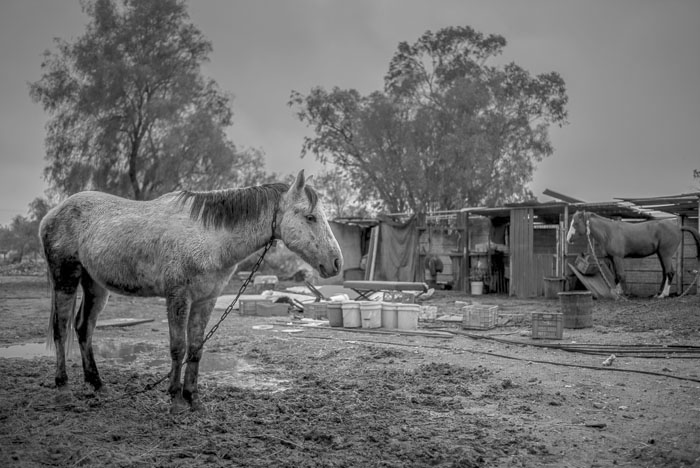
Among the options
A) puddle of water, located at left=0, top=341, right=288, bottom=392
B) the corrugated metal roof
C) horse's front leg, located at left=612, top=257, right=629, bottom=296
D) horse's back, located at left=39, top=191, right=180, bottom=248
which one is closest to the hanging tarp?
horse's front leg, located at left=612, top=257, right=629, bottom=296

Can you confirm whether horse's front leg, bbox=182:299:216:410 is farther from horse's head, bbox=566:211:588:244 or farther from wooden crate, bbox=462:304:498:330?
horse's head, bbox=566:211:588:244

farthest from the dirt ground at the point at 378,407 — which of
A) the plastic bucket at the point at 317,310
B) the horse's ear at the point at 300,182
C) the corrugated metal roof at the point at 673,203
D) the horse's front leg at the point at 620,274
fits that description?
the horse's front leg at the point at 620,274

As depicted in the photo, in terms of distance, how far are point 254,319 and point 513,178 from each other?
56.8 ft

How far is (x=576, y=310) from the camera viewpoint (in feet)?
31.1

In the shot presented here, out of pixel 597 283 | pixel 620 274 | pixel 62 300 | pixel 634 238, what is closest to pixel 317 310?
pixel 62 300

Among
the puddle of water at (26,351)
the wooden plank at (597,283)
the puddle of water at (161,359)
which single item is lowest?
the puddle of water at (161,359)

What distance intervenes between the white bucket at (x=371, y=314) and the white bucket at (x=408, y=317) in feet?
1.33

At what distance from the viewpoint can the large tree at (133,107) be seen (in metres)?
21.8

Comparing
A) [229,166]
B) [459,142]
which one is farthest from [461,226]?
[229,166]

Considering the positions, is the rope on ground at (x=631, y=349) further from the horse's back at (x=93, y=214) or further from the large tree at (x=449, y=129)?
the large tree at (x=449, y=129)

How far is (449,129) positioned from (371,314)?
17.7m

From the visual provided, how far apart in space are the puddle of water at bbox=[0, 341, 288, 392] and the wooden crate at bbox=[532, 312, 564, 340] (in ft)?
14.3

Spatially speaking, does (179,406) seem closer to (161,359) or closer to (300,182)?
(300,182)

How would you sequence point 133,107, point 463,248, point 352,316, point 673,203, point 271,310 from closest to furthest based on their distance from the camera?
point 352,316
point 271,310
point 673,203
point 463,248
point 133,107
